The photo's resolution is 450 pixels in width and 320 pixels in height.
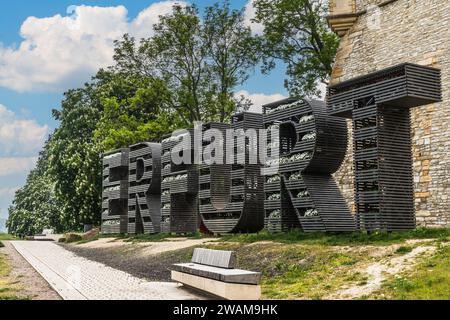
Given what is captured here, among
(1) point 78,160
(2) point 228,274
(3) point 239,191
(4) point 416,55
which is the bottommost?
(2) point 228,274

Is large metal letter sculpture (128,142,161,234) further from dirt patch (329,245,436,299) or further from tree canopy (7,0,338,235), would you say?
dirt patch (329,245,436,299)

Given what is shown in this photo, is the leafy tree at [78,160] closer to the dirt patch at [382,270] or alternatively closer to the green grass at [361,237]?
the green grass at [361,237]

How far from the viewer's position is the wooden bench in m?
9.64

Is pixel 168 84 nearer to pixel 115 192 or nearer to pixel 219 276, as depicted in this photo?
pixel 115 192

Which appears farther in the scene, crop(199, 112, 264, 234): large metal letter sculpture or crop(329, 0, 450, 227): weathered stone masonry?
crop(199, 112, 264, 234): large metal letter sculpture

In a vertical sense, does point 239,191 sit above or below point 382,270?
above

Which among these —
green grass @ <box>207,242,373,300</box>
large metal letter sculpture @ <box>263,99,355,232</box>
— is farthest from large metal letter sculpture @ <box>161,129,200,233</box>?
green grass @ <box>207,242,373,300</box>

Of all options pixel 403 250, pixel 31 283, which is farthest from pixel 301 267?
pixel 31 283

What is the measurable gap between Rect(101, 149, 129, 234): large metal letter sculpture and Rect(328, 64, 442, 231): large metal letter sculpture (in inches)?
807

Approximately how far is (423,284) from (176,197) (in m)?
20.1

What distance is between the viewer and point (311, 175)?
18.8 meters

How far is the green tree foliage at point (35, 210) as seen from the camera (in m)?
55.8
